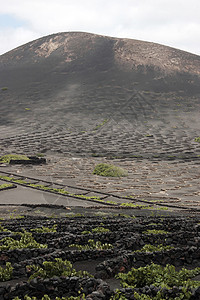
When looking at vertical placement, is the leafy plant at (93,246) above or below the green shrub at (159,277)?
below

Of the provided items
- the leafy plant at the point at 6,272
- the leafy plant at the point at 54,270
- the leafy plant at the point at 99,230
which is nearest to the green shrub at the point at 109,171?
the leafy plant at the point at 99,230

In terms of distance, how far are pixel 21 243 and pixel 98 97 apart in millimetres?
61384

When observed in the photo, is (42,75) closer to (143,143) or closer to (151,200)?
(143,143)

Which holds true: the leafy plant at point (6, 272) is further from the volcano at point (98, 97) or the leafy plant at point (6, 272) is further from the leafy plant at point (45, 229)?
the volcano at point (98, 97)

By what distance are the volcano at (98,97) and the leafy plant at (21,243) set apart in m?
26.7

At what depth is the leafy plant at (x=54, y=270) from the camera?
4.61 metres

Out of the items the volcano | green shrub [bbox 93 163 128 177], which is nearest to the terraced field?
green shrub [bbox 93 163 128 177]

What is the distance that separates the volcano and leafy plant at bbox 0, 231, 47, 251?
26.7m

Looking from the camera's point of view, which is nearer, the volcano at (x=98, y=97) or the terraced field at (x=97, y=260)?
the terraced field at (x=97, y=260)

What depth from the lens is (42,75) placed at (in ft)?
269

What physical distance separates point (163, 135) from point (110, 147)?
36.4 feet

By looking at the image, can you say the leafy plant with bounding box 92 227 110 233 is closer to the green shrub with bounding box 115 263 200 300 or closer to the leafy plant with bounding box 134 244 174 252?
the leafy plant with bounding box 134 244 174 252

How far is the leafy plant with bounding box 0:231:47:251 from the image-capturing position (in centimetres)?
589

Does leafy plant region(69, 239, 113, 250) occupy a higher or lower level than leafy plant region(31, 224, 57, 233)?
higher
